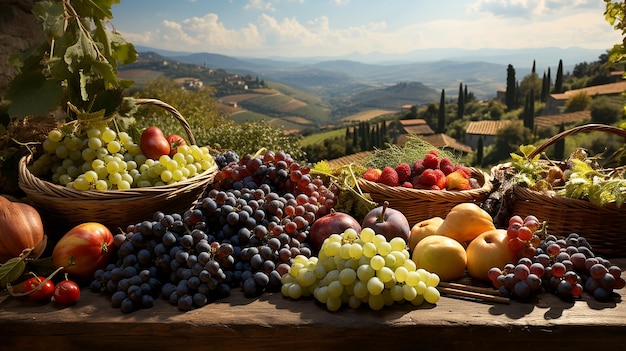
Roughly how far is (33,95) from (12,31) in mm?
1262

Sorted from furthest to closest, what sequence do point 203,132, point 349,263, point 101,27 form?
1. point 203,132
2. point 101,27
3. point 349,263

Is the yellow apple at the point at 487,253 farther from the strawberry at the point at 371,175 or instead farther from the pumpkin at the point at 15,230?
the pumpkin at the point at 15,230

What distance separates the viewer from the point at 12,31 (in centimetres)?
305

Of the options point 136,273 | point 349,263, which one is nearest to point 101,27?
point 136,273

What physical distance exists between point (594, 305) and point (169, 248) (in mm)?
1425

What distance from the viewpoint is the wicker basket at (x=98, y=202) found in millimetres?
1857

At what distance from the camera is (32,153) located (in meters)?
2.18

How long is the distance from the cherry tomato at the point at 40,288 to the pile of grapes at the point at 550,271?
4.94ft

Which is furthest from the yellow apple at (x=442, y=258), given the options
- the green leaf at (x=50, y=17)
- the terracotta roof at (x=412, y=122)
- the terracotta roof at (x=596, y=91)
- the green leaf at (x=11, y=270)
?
the terracotta roof at (x=596, y=91)

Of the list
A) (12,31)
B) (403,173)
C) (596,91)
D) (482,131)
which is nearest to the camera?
(403,173)

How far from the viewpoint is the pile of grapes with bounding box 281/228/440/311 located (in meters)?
1.48

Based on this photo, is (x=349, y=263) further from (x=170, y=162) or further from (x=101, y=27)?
(x=101, y=27)

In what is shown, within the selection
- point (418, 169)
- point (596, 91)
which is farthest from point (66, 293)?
point (596, 91)

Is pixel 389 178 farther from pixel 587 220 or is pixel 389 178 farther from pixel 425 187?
pixel 587 220
